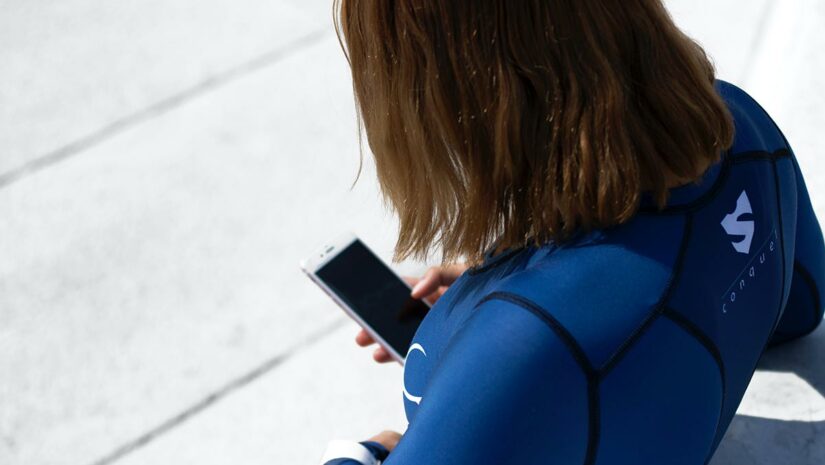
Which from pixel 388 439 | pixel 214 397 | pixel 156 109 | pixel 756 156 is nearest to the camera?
pixel 756 156

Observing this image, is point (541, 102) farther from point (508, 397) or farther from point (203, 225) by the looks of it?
point (203, 225)

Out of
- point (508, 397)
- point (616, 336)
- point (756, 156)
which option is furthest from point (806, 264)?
point (508, 397)

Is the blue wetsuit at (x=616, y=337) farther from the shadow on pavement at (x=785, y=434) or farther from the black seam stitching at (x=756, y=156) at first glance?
the shadow on pavement at (x=785, y=434)

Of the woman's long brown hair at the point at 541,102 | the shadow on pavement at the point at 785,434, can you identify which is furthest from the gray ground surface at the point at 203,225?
the woman's long brown hair at the point at 541,102

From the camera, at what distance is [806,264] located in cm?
167

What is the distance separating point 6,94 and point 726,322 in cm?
290

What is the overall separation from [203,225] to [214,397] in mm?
639

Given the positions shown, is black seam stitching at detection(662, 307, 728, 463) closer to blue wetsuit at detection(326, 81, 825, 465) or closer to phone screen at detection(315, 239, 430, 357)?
blue wetsuit at detection(326, 81, 825, 465)

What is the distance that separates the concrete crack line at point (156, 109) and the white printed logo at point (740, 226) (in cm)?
233

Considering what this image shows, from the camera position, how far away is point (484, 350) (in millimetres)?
1090

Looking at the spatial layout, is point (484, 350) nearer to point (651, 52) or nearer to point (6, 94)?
point (651, 52)

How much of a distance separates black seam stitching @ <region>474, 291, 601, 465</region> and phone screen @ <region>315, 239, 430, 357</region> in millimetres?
884

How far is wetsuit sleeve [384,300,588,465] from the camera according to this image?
3.51ft

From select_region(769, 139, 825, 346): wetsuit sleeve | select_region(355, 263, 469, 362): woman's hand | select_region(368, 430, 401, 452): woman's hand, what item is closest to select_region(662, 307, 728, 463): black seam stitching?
select_region(769, 139, 825, 346): wetsuit sleeve
